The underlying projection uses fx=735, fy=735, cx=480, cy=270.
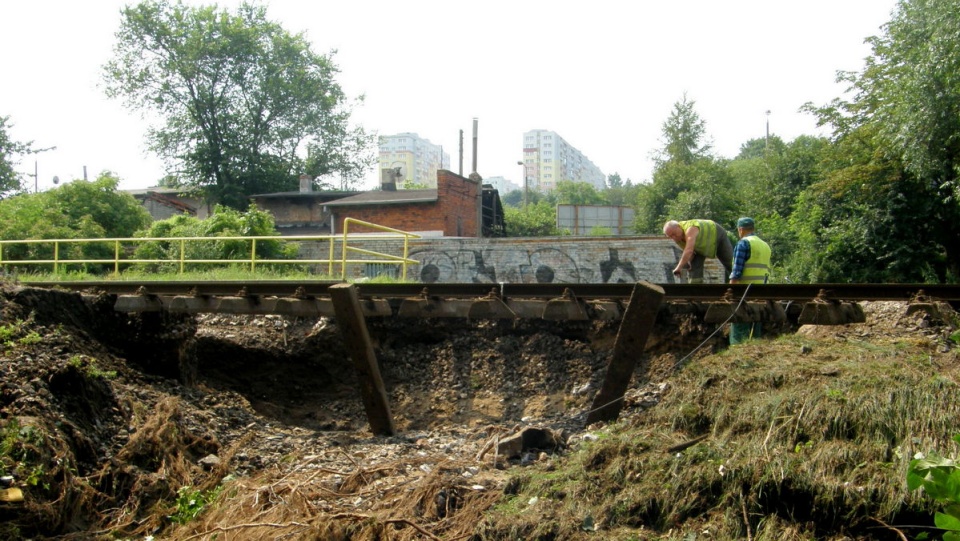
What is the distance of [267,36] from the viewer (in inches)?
1732

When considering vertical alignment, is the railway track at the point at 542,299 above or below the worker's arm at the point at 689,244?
below

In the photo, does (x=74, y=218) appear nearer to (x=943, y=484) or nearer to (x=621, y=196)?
(x=943, y=484)

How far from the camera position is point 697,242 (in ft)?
28.9

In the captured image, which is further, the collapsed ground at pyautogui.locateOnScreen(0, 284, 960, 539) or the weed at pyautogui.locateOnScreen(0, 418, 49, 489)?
the weed at pyautogui.locateOnScreen(0, 418, 49, 489)

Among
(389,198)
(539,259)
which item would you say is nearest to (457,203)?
(389,198)

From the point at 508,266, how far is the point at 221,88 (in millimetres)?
26995

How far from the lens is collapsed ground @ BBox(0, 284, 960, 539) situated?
4.71 meters

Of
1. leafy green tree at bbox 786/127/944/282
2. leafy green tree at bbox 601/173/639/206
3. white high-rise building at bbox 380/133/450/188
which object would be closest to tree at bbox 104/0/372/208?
leafy green tree at bbox 786/127/944/282

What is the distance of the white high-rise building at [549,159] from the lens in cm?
13350

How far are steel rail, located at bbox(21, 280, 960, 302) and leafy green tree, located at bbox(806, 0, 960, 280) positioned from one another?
29.2ft

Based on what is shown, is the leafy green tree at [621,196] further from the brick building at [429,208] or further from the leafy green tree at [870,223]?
the leafy green tree at [870,223]

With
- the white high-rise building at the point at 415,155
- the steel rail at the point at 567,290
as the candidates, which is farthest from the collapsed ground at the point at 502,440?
the white high-rise building at the point at 415,155

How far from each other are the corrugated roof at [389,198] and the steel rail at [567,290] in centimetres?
2204

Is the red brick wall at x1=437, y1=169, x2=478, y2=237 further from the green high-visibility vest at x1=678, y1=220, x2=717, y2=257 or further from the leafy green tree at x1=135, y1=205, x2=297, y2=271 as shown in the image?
the green high-visibility vest at x1=678, y1=220, x2=717, y2=257
